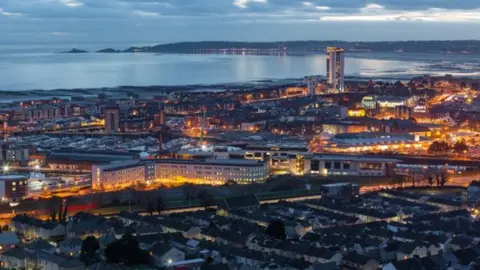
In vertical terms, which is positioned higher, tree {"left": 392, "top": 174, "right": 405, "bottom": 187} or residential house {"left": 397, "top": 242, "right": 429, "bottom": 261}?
residential house {"left": 397, "top": 242, "right": 429, "bottom": 261}

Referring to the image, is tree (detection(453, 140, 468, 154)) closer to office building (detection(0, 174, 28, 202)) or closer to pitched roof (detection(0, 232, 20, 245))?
office building (detection(0, 174, 28, 202))

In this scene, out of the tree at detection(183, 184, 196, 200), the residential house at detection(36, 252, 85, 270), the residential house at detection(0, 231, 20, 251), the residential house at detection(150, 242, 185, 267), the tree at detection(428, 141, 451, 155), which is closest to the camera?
the residential house at detection(36, 252, 85, 270)

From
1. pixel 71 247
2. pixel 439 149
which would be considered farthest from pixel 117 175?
pixel 439 149

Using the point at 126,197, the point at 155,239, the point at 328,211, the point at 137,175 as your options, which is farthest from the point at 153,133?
the point at 155,239

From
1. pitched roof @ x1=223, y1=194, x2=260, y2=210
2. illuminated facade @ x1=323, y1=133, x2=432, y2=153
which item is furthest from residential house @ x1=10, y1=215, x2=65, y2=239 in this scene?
illuminated facade @ x1=323, y1=133, x2=432, y2=153

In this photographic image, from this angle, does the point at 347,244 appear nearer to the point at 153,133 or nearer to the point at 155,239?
the point at 155,239

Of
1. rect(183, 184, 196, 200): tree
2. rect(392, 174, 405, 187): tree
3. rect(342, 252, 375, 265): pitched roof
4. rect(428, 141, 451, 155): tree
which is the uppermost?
rect(342, 252, 375, 265): pitched roof

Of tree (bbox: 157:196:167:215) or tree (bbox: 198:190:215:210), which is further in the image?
tree (bbox: 198:190:215:210)
